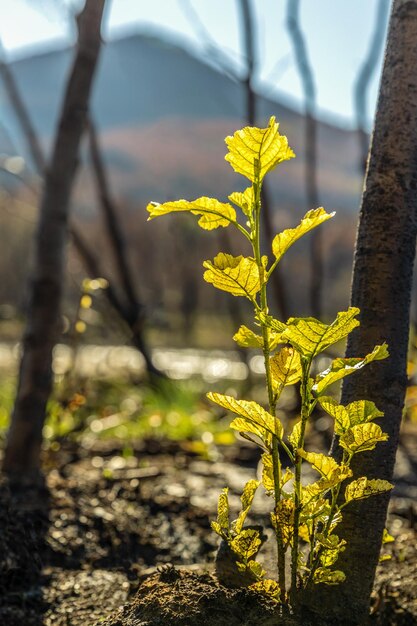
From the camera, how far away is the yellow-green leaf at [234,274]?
1.32m

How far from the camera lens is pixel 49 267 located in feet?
10.2

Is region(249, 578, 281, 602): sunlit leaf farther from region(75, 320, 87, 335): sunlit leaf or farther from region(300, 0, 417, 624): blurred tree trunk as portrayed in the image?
region(75, 320, 87, 335): sunlit leaf

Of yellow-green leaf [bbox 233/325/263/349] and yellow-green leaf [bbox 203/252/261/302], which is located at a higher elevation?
yellow-green leaf [bbox 203/252/261/302]

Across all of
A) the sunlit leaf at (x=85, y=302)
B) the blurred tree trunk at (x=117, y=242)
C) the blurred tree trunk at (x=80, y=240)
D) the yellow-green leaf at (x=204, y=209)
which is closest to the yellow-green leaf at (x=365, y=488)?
the yellow-green leaf at (x=204, y=209)

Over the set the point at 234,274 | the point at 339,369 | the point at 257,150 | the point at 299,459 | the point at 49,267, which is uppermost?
the point at 49,267

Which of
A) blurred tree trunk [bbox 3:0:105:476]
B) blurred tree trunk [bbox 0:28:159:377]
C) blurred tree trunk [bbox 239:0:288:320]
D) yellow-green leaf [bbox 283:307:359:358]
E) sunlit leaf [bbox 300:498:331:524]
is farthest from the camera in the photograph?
blurred tree trunk [bbox 239:0:288:320]

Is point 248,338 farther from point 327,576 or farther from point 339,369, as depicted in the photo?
point 327,576

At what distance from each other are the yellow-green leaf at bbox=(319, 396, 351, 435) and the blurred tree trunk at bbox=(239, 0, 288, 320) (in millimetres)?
4021

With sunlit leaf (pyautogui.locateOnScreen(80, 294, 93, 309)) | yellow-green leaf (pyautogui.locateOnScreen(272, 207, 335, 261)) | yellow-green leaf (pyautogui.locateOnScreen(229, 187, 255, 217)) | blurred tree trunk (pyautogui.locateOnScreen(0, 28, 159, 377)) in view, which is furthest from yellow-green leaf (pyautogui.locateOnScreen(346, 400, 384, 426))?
blurred tree trunk (pyautogui.locateOnScreen(0, 28, 159, 377))

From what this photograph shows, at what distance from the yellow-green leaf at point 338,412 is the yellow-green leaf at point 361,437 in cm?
2

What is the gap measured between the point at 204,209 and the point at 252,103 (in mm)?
4810

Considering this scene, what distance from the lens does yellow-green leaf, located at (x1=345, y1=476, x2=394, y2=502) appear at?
1.41m

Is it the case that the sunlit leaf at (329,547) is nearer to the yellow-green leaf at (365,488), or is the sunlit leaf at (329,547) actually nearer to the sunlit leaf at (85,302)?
the yellow-green leaf at (365,488)

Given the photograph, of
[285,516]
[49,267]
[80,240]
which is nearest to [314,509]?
[285,516]
